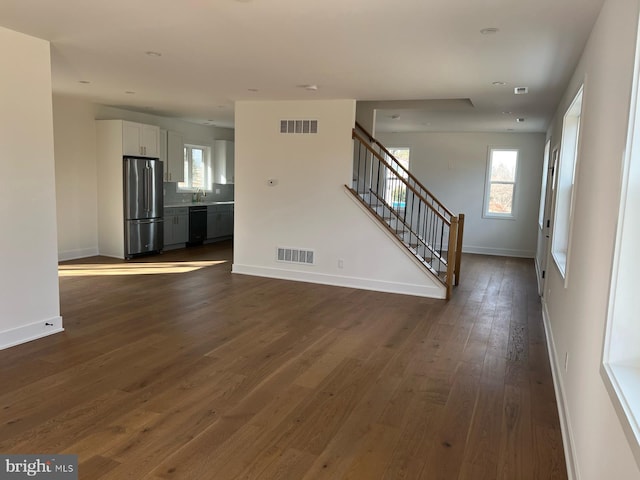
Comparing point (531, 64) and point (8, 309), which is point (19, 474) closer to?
point (8, 309)

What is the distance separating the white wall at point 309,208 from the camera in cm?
634

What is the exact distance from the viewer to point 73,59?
4.64 m

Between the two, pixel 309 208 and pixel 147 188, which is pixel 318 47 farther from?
pixel 147 188

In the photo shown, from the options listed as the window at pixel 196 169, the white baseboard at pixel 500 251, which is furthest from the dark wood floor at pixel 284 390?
the window at pixel 196 169

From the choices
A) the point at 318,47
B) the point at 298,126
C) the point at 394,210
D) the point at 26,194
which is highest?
the point at 318,47

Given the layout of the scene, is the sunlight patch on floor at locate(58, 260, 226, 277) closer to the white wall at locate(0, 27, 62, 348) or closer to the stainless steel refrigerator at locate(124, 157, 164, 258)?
the stainless steel refrigerator at locate(124, 157, 164, 258)

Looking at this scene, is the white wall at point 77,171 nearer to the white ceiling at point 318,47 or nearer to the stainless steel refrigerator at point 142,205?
the stainless steel refrigerator at point 142,205

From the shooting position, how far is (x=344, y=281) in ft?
21.6

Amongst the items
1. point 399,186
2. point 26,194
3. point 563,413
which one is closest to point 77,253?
point 26,194

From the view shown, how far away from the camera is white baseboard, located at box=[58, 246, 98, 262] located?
7.62 meters

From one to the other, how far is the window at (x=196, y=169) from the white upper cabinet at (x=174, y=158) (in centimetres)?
46

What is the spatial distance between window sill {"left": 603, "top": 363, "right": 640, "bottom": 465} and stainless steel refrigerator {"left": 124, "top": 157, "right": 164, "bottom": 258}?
7593 mm

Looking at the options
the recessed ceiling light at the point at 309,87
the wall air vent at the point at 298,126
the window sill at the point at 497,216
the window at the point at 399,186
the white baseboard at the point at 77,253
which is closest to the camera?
the recessed ceiling light at the point at 309,87

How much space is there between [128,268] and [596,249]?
660 cm
